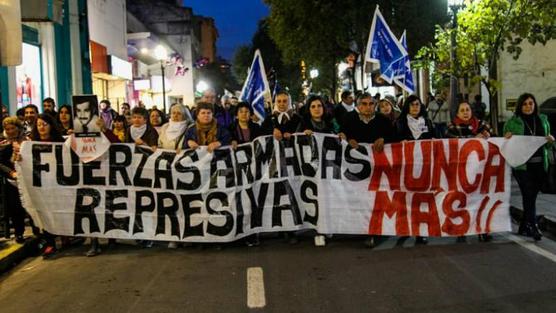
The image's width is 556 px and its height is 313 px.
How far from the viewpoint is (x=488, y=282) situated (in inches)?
252

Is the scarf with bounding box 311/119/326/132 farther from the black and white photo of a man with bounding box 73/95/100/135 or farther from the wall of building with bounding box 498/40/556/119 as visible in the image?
the wall of building with bounding box 498/40/556/119

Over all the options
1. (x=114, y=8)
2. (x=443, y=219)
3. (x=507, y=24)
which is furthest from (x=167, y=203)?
(x=114, y=8)

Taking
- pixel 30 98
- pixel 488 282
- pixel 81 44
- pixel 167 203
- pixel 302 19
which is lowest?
pixel 488 282

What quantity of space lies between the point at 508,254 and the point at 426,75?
26937 mm

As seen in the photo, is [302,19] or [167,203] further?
[302,19]

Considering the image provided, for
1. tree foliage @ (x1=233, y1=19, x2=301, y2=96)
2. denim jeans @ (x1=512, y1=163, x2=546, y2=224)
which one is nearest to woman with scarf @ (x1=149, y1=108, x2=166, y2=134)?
denim jeans @ (x1=512, y1=163, x2=546, y2=224)

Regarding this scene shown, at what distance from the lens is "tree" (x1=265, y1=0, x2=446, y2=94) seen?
2827 centimetres

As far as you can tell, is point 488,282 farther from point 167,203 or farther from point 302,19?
point 302,19

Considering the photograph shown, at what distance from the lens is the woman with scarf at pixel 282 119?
891 cm

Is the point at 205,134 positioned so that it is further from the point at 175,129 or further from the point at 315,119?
the point at 315,119

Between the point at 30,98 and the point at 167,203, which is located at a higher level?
the point at 30,98

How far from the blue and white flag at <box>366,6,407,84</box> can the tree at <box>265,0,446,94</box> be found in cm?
1724

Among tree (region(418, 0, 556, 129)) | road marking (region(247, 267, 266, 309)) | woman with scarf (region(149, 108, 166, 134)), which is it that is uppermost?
tree (region(418, 0, 556, 129))

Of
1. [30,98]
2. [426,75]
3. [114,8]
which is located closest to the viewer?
[30,98]
